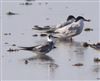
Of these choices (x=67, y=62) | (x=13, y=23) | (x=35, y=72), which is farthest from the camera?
(x=13, y=23)

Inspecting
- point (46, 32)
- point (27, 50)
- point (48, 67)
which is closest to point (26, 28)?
point (46, 32)

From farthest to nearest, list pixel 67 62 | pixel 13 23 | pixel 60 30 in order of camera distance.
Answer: pixel 13 23 < pixel 60 30 < pixel 67 62

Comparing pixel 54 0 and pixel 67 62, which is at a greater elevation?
pixel 54 0

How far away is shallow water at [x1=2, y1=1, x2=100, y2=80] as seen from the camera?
623 inches

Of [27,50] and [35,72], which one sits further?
[27,50]

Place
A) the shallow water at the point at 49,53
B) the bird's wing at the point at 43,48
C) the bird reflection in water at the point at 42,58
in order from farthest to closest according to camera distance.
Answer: the bird's wing at the point at 43,48
the bird reflection in water at the point at 42,58
the shallow water at the point at 49,53

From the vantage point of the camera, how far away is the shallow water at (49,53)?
15812 millimetres

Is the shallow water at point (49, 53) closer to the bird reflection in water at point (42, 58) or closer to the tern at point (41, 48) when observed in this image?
the bird reflection in water at point (42, 58)

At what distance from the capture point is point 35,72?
15898 mm

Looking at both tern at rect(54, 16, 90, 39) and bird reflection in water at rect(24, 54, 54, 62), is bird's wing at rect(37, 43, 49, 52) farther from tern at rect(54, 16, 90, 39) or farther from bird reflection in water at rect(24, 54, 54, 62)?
tern at rect(54, 16, 90, 39)

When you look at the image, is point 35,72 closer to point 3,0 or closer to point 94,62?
point 94,62

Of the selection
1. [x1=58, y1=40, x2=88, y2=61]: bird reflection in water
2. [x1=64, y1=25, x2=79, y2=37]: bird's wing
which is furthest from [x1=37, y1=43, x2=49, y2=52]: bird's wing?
[x1=64, y1=25, x2=79, y2=37]: bird's wing

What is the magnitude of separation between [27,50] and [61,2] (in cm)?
1173

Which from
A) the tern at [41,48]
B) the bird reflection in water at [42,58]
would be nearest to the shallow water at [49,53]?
the bird reflection in water at [42,58]
